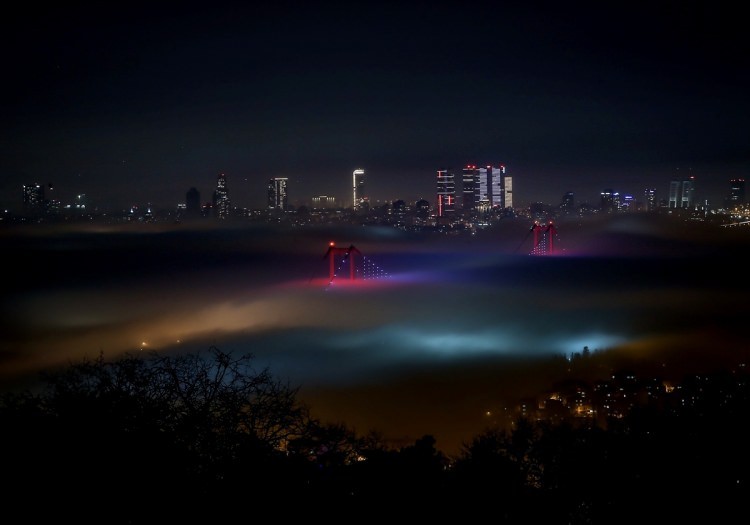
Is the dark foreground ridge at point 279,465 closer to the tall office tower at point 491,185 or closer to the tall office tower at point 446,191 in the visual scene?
the tall office tower at point 446,191

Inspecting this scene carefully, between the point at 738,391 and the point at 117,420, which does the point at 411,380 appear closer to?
the point at 738,391

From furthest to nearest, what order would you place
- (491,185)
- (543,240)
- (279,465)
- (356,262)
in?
(491,185), (543,240), (356,262), (279,465)

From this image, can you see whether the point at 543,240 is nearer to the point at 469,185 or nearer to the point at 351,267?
the point at 351,267

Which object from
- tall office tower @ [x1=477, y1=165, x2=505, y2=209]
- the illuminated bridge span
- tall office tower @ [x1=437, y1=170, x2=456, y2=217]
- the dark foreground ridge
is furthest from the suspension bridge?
tall office tower @ [x1=477, y1=165, x2=505, y2=209]

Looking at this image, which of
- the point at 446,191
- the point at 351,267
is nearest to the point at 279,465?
the point at 351,267

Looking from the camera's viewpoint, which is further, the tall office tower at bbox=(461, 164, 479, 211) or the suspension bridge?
the tall office tower at bbox=(461, 164, 479, 211)

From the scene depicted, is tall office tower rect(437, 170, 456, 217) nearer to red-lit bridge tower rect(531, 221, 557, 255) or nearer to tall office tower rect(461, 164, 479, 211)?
tall office tower rect(461, 164, 479, 211)

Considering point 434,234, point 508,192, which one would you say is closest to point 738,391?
point 434,234
